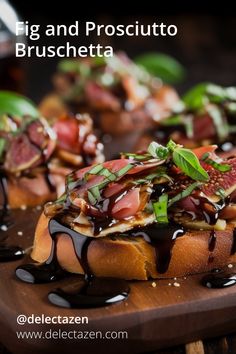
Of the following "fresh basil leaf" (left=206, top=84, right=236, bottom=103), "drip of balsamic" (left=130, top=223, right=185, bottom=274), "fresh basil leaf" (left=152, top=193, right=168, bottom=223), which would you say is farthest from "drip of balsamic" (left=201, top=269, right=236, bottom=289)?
"fresh basil leaf" (left=206, top=84, right=236, bottom=103)

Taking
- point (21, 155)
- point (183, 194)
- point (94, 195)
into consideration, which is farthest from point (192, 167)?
point (21, 155)

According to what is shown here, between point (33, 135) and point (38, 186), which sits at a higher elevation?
point (33, 135)

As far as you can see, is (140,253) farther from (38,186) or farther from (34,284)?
(38,186)

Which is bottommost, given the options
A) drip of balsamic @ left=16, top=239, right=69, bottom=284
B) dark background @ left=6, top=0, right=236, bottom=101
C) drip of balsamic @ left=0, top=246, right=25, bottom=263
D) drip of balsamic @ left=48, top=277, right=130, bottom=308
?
drip of balsamic @ left=48, top=277, right=130, bottom=308

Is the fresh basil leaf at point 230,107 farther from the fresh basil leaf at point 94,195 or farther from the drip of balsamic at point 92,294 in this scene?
the drip of balsamic at point 92,294

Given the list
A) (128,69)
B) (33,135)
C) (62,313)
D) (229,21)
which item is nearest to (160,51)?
(229,21)

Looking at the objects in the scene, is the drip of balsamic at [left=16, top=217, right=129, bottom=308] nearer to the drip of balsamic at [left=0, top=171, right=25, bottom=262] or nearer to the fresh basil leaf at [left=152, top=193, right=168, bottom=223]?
the drip of balsamic at [left=0, top=171, right=25, bottom=262]
